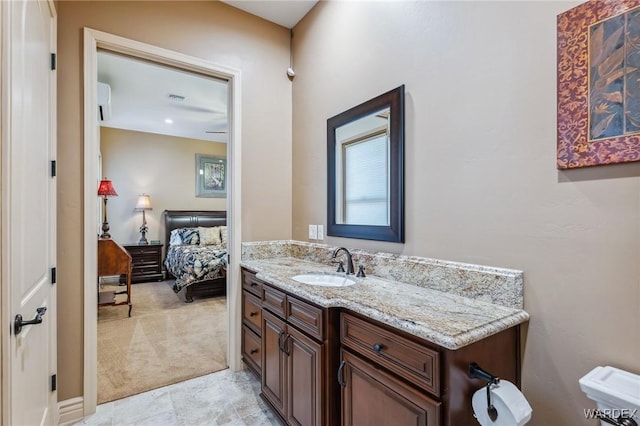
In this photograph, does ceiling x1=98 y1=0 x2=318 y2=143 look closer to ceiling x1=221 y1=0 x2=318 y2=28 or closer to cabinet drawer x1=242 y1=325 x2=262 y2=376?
ceiling x1=221 y1=0 x2=318 y2=28

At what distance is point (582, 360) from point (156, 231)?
21.3 ft

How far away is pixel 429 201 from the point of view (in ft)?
Answer: 5.25

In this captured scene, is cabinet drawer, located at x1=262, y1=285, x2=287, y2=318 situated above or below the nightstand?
above

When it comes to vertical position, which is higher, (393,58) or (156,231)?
(393,58)

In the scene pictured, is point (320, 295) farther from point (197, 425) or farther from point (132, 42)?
point (132, 42)

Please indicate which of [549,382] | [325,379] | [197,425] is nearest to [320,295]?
[325,379]

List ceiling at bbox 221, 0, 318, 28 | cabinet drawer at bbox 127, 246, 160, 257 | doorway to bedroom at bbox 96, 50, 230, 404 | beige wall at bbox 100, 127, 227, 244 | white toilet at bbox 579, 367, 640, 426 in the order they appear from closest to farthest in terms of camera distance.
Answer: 1. white toilet at bbox 579, 367, 640, 426
2. ceiling at bbox 221, 0, 318, 28
3. doorway to bedroom at bbox 96, 50, 230, 404
4. cabinet drawer at bbox 127, 246, 160, 257
5. beige wall at bbox 100, 127, 227, 244

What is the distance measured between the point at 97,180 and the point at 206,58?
1.23m

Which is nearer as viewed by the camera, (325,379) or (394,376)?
(394,376)

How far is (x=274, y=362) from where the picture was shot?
184cm

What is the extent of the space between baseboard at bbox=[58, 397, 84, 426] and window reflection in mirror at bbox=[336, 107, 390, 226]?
2044 millimetres

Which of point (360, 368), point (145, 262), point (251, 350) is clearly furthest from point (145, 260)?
point (360, 368)

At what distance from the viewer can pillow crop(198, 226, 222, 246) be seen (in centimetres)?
552

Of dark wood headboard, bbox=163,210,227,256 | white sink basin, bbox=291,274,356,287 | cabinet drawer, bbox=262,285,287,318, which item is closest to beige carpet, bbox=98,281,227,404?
cabinet drawer, bbox=262,285,287,318
